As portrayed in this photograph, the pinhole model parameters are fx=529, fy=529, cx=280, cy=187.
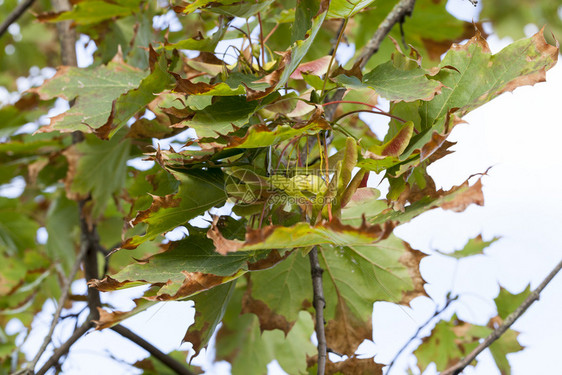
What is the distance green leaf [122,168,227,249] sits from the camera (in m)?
0.49

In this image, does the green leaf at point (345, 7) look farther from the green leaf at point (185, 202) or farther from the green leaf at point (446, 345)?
the green leaf at point (446, 345)

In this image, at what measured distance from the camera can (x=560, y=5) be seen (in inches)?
155

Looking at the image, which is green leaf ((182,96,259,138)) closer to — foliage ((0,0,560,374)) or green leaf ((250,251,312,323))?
foliage ((0,0,560,374))

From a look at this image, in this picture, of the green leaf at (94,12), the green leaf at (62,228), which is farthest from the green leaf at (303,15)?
the green leaf at (62,228)

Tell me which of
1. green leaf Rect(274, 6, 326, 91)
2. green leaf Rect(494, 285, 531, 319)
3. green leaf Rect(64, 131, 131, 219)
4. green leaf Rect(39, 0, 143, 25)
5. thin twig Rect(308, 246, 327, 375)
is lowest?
green leaf Rect(494, 285, 531, 319)

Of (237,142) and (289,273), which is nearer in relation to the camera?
(237,142)

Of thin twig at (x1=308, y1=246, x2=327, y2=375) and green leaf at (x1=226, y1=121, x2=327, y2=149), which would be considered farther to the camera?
thin twig at (x1=308, y1=246, x2=327, y2=375)

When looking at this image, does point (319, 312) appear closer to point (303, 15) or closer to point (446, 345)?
point (303, 15)

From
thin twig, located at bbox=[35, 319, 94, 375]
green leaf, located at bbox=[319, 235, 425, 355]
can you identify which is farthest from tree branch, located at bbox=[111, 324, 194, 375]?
green leaf, located at bbox=[319, 235, 425, 355]

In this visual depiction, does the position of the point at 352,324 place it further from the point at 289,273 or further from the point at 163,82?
the point at 163,82

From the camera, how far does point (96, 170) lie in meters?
0.98

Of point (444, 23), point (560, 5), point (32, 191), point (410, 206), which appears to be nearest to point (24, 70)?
point (32, 191)

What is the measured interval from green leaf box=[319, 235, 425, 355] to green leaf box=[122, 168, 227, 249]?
7.5 inches

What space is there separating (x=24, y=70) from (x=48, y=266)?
815mm
